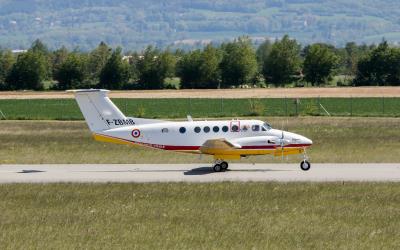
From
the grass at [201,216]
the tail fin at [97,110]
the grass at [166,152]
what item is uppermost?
the tail fin at [97,110]

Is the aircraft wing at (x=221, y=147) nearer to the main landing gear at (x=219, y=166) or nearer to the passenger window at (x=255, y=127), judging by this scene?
the main landing gear at (x=219, y=166)

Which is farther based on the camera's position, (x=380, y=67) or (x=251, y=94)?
(x=380, y=67)

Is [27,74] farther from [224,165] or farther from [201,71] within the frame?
[224,165]

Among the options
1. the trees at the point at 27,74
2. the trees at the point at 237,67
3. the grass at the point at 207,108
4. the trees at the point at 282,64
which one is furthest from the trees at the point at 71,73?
the grass at the point at 207,108

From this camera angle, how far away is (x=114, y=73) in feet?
378

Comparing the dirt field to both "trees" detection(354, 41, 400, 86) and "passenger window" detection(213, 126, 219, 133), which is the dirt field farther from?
"passenger window" detection(213, 126, 219, 133)

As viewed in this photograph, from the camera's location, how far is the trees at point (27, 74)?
115312 mm

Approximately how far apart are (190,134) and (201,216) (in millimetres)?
10227

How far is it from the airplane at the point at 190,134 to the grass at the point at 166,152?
11.0ft

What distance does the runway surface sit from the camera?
3219 cm

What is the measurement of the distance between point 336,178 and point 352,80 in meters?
84.9

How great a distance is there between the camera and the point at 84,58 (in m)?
120

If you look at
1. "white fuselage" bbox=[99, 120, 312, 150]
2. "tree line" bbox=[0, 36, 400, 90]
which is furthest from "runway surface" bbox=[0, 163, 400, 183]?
"tree line" bbox=[0, 36, 400, 90]

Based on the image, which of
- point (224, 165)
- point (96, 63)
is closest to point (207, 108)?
point (224, 165)
